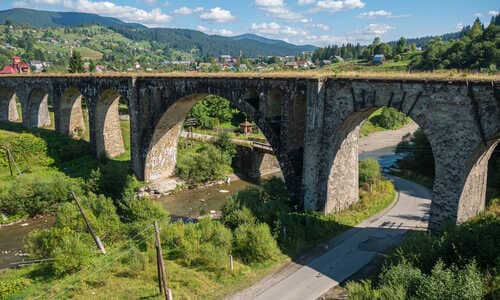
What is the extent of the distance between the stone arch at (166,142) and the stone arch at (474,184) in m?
19.5

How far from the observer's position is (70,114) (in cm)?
4269

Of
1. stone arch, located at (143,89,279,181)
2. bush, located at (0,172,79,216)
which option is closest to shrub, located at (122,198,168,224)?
stone arch, located at (143,89,279,181)

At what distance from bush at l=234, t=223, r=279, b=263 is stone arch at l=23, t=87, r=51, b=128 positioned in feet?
120

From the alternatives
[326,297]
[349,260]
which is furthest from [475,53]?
[326,297]

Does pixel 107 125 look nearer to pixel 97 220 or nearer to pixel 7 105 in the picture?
pixel 97 220

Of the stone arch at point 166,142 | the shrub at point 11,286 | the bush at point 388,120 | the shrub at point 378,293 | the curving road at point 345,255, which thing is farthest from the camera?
the bush at point 388,120

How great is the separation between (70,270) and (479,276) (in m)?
17.4

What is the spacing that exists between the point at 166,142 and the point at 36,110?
2223cm

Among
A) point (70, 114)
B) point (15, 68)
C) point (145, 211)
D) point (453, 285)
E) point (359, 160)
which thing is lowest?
point (145, 211)

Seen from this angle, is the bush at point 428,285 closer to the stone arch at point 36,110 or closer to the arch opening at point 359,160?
the arch opening at point 359,160

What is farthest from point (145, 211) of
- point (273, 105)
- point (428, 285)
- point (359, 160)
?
point (359, 160)

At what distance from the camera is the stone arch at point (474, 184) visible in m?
15.6

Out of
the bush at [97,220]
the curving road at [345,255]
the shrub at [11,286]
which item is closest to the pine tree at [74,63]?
the bush at [97,220]

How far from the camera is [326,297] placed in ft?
49.8
